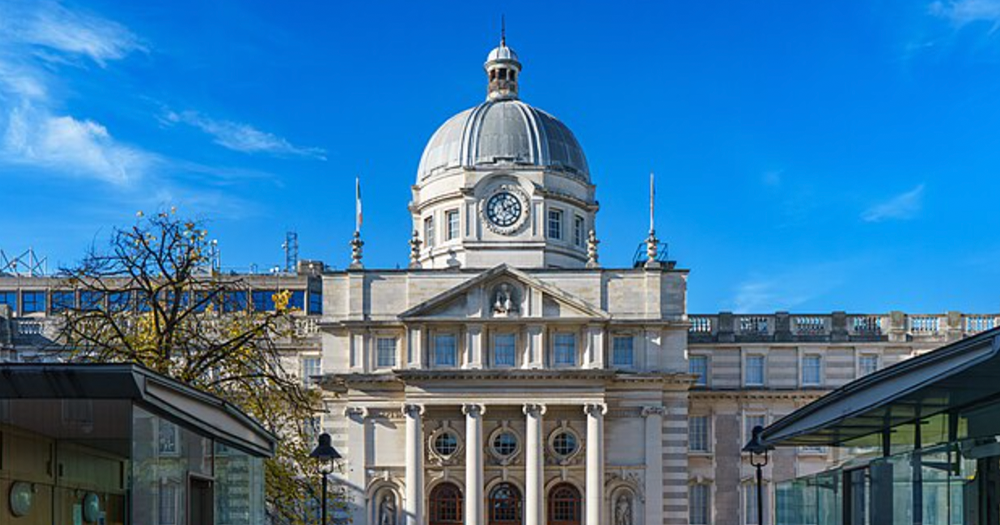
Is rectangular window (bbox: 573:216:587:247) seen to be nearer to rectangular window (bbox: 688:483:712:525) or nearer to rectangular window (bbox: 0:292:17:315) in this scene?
rectangular window (bbox: 688:483:712:525)

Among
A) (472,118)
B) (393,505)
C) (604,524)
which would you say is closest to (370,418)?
(393,505)

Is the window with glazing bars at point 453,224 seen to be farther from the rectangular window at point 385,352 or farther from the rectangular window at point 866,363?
the rectangular window at point 866,363

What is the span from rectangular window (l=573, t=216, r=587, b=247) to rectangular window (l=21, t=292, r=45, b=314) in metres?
35.0

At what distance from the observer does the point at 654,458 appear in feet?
185

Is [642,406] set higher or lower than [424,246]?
lower

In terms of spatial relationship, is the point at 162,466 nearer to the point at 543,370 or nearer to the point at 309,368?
the point at 543,370

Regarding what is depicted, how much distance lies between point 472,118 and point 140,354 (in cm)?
3436

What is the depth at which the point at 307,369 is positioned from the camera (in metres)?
62.0

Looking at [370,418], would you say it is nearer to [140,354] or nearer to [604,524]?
[604,524]

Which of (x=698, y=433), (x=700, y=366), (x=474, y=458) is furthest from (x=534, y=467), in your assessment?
(x=700, y=366)

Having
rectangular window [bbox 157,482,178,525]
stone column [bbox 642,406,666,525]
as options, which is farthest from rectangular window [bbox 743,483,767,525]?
rectangular window [bbox 157,482,178,525]

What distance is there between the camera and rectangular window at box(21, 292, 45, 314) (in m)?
77.5

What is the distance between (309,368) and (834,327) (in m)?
26.0

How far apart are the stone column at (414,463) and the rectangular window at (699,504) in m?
13.6
